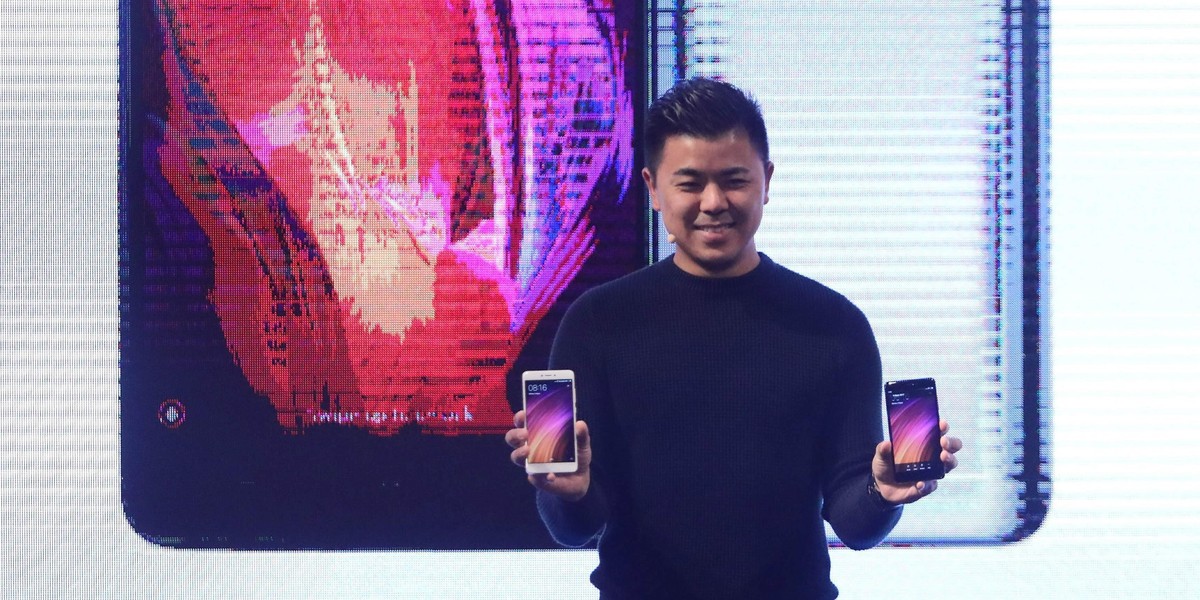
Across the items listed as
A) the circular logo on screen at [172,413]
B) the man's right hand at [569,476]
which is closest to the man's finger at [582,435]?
the man's right hand at [569,476]

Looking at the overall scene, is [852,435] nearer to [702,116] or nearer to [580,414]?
[580,414]

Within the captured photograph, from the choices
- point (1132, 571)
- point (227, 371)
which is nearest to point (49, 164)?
point (227, 371)

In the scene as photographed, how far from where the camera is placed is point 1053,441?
A: 6.33 ft

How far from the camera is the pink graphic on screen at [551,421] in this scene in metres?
1.19

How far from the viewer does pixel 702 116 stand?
1303 mm

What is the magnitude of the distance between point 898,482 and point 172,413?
1.47 metres

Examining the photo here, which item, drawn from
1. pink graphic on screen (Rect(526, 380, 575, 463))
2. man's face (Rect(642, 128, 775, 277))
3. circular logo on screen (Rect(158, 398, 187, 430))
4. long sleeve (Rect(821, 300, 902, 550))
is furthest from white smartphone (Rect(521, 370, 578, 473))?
circular logo on screen (Rect(158, 398, 187, 430))

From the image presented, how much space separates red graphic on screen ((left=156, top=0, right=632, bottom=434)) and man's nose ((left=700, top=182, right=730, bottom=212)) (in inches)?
24.7

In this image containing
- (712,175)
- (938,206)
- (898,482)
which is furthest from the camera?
(938,206)

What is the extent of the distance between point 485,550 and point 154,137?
3.55ft

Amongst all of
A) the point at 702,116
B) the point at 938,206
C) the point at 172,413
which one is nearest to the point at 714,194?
the point at 702,116

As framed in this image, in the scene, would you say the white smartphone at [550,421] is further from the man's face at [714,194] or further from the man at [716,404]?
the man's face at [714,194]

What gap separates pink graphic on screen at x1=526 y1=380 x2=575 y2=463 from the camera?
1.19 metres

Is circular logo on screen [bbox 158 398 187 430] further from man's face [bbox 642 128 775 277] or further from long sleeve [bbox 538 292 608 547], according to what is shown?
man's face [bbox 642 128 775 277]
